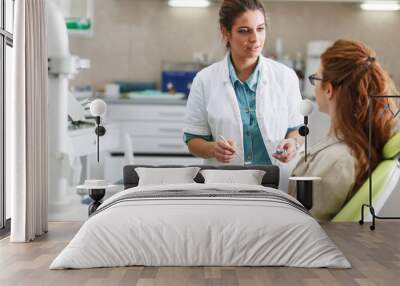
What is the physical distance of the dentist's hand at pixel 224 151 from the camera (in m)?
Answer: 6.54

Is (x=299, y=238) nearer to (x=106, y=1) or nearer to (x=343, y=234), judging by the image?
(x=343, y=234)

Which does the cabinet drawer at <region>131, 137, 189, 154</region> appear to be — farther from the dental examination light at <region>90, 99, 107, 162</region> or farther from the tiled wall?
the tiled wall

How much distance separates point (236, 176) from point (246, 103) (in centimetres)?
75

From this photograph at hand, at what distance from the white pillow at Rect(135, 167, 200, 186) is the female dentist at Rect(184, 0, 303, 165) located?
45 cm

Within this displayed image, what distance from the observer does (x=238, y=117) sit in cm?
651

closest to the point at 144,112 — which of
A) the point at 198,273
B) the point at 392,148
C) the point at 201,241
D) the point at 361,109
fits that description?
the point at 361,109

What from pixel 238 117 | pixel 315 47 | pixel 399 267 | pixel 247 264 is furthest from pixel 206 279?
pixel 315 47

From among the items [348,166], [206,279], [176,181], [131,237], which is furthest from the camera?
[348,166]

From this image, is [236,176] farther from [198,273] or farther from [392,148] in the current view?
[198,273]

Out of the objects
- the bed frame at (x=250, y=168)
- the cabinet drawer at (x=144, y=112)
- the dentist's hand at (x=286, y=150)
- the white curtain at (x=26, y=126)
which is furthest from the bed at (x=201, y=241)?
the cabinet drawer at (x=144, y=112)

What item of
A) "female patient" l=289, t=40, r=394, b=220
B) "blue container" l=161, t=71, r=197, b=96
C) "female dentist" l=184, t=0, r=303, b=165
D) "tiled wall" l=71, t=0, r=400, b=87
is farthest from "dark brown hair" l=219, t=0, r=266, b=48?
"female patient" l=289, t=40, r=394, b=220

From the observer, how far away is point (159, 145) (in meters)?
6.87

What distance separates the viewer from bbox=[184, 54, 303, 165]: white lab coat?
652cm

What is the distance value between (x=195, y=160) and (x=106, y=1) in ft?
5.47
